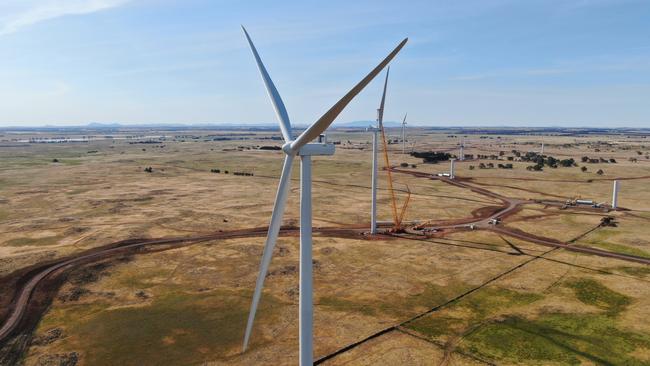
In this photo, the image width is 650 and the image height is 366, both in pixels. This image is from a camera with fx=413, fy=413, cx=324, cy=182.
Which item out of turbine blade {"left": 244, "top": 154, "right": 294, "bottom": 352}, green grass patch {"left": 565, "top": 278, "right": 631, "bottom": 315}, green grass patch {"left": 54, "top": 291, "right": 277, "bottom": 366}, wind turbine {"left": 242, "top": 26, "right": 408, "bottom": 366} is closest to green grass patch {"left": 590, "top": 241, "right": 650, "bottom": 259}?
green grass patch {"left": 565, "top": 278, "right": 631, "bottom": 315}

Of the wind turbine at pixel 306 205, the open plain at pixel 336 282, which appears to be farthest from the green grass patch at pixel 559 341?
the wind turbine at pixel 306 205

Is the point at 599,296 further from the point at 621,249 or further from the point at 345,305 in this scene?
the point at 345,305

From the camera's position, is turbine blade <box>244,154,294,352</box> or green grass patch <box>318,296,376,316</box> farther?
green grass patch <box>318,296,376,316</box>

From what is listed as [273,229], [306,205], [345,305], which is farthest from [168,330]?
[306,205]

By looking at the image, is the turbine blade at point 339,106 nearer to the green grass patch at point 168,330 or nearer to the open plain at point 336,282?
the open plain at point 336,282

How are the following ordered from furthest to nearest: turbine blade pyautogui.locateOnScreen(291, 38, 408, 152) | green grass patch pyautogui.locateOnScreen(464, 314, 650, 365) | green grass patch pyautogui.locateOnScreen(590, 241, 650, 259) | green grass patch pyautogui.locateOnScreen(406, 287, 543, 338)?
1. green grass patch pyautogui.locateOnScreen(590, 241, 650, 259)
2. green grass patch pyautogui.locateOnScreen(406, 287, 543, 338)
3. green grass patch pyautogui.locateOnScreen(464, 314, 650, 365)
4. turbine blade pyautogui.locateOnScreen(291, 38, 408, 152)

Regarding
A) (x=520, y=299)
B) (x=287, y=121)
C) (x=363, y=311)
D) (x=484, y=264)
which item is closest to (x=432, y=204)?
(x=484, y=264)

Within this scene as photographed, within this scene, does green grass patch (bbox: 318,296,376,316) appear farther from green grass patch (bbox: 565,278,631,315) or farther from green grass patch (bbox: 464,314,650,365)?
green grass patch (bbox: 565,278,631,315)
